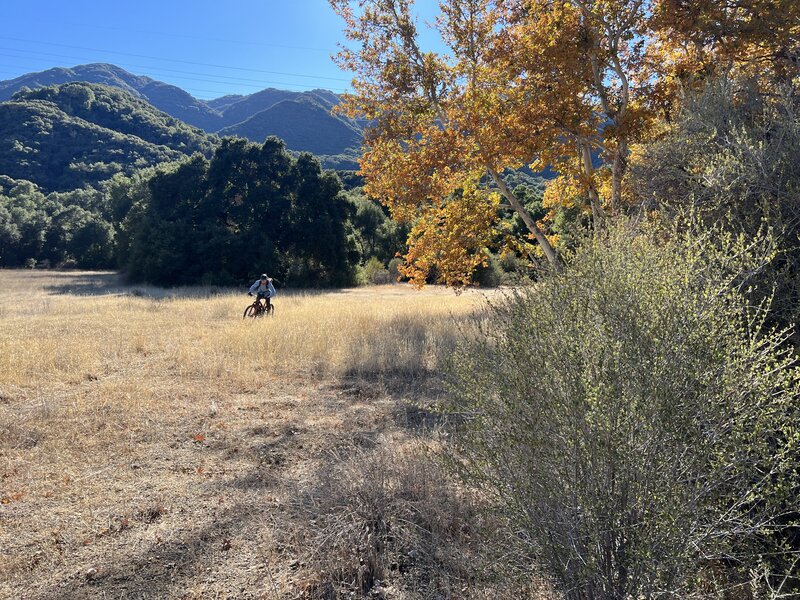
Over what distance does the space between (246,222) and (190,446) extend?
99.3 feet

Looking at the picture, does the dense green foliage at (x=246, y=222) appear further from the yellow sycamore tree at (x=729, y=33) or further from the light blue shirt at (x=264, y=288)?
the yellow sycamore tree at (x=729, y=33)

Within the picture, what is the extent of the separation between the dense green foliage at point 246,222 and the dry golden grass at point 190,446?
21511 millimetres

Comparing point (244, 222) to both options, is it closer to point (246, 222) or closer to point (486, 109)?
point (246, 222)

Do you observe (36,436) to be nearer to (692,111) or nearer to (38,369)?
(38,369)

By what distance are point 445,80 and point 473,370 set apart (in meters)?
10.6

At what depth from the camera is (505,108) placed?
1004 cm

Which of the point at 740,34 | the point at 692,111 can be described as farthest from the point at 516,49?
the point at 692,111

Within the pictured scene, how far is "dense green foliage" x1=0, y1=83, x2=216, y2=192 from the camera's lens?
70.2 metres

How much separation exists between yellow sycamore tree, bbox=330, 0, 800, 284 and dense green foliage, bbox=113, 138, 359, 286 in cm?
2219

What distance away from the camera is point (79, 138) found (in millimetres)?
77438

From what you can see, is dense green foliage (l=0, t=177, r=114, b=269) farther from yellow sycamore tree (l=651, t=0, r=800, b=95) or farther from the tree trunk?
yellow sycamore tree (l=651, t=0, r=800, b=95)

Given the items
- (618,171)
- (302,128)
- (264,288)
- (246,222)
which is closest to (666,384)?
(618,171)

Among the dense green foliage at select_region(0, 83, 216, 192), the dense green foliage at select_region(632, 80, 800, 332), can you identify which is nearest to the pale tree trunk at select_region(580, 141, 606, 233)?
the dense green foliage at select_region(632, 80, 800, 332)

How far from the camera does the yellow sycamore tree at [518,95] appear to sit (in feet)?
28.7
